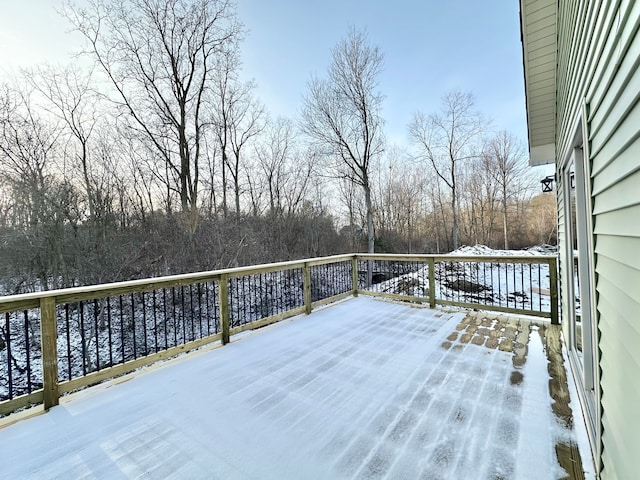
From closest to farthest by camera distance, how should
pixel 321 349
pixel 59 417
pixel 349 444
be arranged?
pixel 349 444 < pixel 59 417 < pixel 321 349

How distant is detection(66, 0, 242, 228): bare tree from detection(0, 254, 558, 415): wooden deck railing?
15.3 ft

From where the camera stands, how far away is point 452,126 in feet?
47.7

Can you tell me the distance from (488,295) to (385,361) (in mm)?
6238

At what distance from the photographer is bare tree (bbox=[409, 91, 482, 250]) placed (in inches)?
555

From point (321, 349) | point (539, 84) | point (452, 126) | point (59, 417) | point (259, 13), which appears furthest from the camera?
point (452, 126)

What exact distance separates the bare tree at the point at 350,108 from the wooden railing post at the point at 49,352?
956cm

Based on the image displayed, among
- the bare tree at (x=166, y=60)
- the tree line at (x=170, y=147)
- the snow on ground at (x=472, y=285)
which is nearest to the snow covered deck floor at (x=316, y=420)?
the snow on ground at (x=472, y=285)

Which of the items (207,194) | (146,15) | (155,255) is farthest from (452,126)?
(155,255)

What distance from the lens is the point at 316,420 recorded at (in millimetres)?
2051

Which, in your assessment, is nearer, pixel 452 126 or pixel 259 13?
pixel 259 13

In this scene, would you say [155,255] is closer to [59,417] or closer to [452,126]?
[59,417]

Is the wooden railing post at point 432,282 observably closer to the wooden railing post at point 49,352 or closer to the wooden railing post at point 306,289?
the wooden railing post at point 306,289

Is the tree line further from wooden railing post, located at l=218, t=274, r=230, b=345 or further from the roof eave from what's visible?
the roof eave

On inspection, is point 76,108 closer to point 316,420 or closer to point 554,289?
point 316,420
